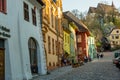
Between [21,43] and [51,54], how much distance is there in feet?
54.3

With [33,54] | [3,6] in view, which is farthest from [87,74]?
[3,6]

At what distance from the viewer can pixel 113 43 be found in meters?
154

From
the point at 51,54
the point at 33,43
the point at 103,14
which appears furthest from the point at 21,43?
the point at 103,14

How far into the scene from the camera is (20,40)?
2514 centimetres

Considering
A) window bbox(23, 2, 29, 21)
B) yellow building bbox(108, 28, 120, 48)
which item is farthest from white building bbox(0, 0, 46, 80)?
yellow building bbox(108, 28, 120, 48)

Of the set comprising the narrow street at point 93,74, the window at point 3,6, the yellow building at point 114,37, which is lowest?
the narrow street at point 93,74

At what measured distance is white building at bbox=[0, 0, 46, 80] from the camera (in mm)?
22359

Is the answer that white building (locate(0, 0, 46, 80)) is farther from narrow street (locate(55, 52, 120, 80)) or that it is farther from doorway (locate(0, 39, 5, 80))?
narrow street (locate(55, 52, 120, 80))

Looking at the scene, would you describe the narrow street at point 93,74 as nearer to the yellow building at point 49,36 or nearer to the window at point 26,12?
the yellow building at point 49,36

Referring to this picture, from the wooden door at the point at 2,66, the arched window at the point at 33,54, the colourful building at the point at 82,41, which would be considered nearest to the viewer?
the wooden door at the point at 2,66

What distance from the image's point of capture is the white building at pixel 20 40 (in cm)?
2236

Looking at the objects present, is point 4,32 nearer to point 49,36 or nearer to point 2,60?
point 2,60

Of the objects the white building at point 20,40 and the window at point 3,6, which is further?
the white building at point 20,40

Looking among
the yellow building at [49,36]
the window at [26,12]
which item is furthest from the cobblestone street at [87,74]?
the window at [26,12]
